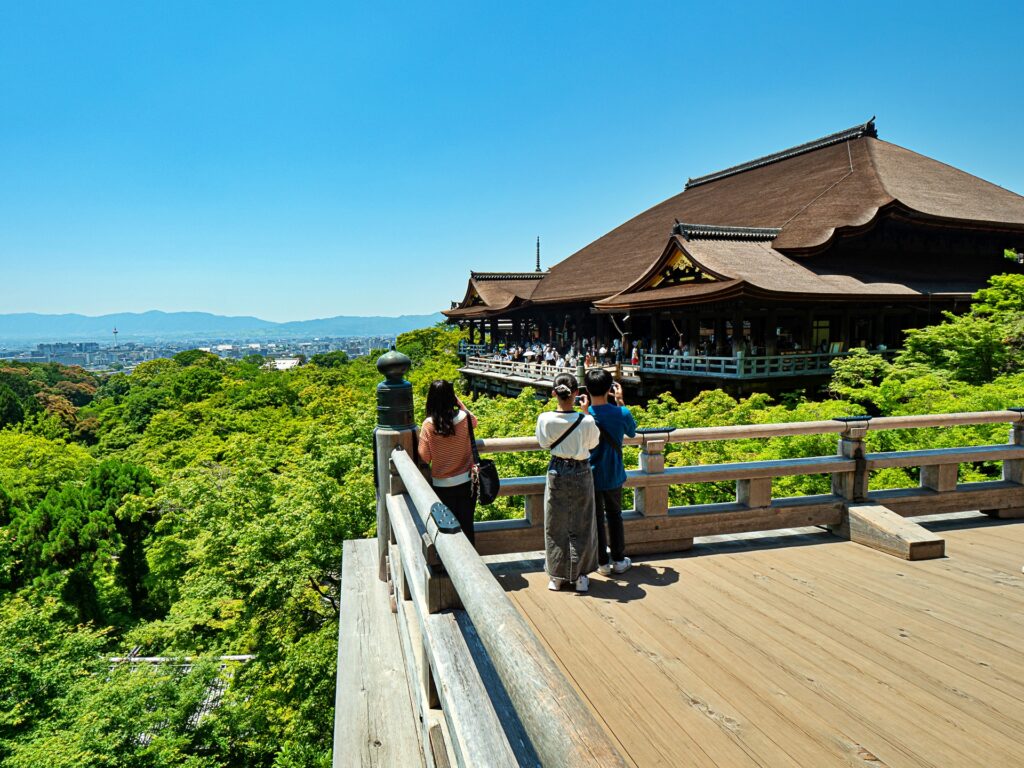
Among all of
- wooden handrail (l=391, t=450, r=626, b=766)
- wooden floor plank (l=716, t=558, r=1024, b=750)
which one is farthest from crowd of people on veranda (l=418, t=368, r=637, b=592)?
wooden handrail (l=391, t=450, r=626, b=766)

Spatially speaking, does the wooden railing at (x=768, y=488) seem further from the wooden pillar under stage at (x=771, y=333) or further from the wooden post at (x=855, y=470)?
the wooden pillar under stage at (x=771, y=333)

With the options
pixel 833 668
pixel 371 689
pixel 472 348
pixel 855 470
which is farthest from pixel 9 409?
pixel 833 668

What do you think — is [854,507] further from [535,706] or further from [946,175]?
[946,175]

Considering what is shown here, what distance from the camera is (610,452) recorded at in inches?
173

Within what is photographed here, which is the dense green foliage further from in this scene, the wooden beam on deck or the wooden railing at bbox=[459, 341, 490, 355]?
the wooden railing at bbox=[459, 341, 490, 355]

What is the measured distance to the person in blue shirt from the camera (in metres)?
4.36

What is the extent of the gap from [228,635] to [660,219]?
30.6 metres

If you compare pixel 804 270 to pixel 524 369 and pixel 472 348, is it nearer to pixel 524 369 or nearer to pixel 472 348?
pixel 524 369

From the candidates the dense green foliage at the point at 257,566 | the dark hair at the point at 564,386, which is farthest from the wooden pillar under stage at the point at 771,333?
the dark hair at the point at 564,386

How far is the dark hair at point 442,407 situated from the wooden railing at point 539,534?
32 centimetres

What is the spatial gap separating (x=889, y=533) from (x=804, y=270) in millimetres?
18871

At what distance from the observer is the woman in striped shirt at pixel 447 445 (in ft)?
13.2

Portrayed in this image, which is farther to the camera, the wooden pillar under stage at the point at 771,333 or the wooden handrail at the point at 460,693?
the wooden pillar under stage at the point at 771,333

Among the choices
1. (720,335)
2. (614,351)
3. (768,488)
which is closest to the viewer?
(768,488)
